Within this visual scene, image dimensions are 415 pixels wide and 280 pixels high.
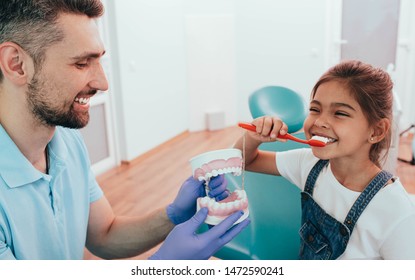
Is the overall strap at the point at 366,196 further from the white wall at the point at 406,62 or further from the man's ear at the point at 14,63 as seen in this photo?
the white wall at the point at 406,62

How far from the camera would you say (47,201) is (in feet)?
3.11

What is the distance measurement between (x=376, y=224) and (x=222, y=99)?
149 inches

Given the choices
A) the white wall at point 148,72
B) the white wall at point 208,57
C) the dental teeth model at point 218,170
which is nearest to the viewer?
the dental teeth model at point 218,170

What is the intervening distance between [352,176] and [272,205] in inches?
12.9

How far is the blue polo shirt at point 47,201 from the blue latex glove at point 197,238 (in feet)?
0.95

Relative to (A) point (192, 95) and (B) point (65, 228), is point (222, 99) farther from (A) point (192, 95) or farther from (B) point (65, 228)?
(B) point (65, 228)

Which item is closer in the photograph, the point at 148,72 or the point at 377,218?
the point at 377,218

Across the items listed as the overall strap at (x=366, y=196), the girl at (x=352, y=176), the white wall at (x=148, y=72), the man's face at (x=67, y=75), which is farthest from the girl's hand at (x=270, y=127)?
the white wall at (x=148, y=72)

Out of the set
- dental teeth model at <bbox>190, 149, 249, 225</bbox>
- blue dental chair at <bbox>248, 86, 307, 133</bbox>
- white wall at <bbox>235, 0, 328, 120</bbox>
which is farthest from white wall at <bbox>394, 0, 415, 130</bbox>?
dental teeth model at <bbox>190, 149, 249, 225</bbox>

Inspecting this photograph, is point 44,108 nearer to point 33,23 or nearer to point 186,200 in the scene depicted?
point 33,23

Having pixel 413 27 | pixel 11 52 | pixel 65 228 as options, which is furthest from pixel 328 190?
pixel 413 27

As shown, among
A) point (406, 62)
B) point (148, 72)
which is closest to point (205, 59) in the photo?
point (148, 72)

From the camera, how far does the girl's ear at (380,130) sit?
957mm

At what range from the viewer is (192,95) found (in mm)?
4391
